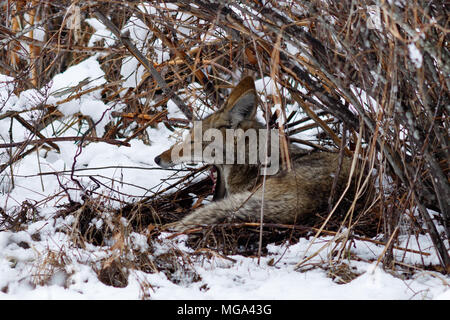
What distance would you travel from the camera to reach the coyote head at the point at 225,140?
14.8 feet

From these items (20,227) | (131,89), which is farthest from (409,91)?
(131,89)

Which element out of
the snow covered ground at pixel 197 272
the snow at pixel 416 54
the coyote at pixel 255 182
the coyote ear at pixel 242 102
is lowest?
the snow covered ground at pixel 197 272

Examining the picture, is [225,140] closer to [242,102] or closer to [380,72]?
[242,102]

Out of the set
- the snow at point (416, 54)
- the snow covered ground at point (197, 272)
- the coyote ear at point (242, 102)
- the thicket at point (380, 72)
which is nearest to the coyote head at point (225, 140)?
the coyote ear at point (242, 102)

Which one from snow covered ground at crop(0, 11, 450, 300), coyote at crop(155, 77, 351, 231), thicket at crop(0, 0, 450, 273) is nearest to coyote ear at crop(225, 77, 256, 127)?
coyote at crop(155, 77, 351, 231)

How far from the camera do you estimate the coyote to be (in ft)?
12.3

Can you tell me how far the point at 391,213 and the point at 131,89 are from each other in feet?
11.1

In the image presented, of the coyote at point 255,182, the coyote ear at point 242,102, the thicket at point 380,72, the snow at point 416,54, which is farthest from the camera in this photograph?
the coyote ear at point 242,102

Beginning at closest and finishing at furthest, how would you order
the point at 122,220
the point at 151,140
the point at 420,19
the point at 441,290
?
the point at 441,290 → the point at 420,19 → the point at 122,220 → the point at 151,140

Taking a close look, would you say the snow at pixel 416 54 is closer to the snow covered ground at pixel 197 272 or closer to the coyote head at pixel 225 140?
the snow covered ground at pixel 197 272

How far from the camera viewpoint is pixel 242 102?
432cm

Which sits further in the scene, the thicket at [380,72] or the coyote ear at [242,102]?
the coyote ear at [242,102]

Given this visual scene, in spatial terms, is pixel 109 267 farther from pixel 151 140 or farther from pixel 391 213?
pixel 151 140

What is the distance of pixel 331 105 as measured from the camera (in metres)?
3.46
